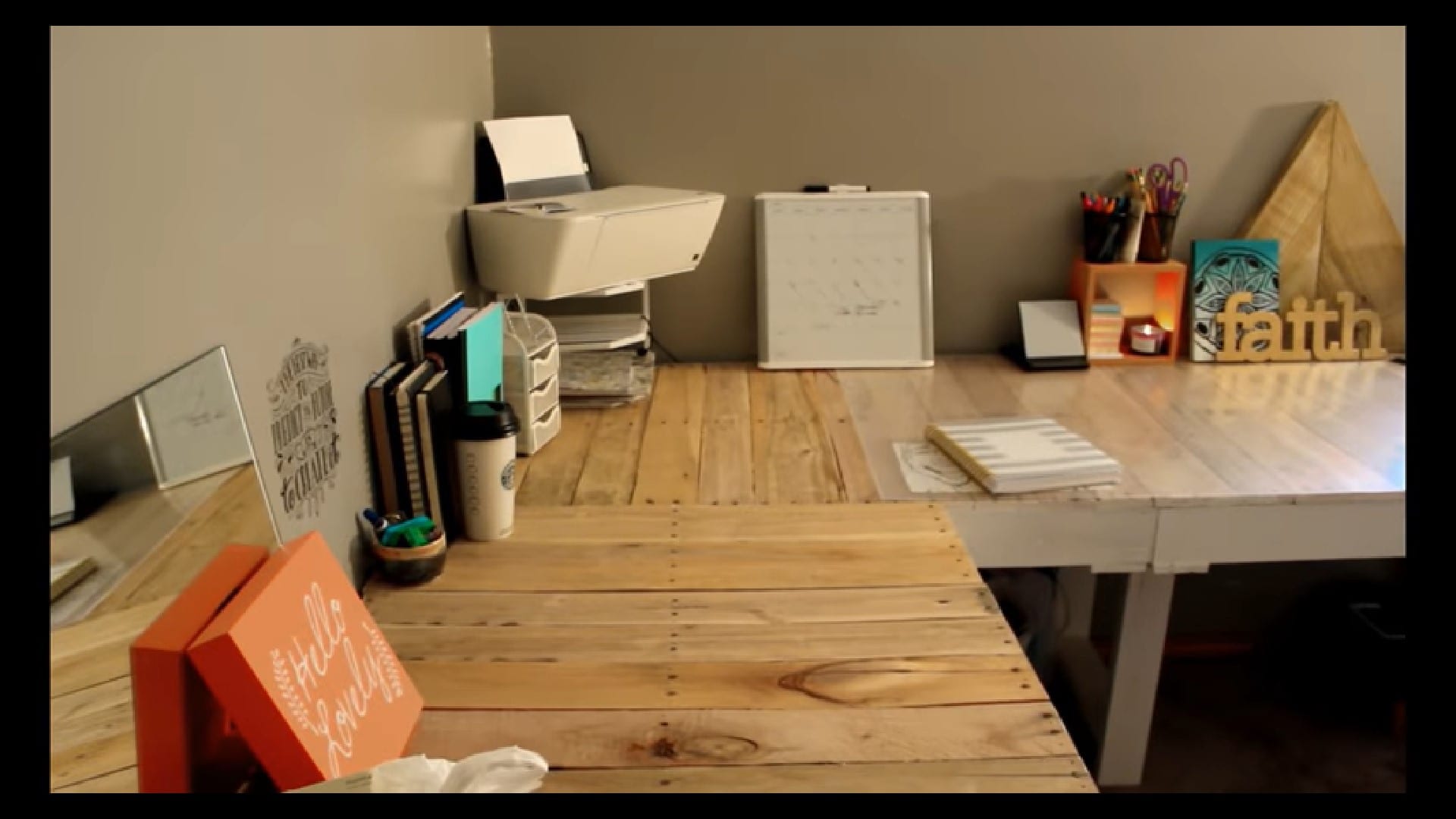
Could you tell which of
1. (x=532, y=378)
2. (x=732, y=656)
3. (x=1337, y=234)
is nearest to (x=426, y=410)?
(x=532, y=378)

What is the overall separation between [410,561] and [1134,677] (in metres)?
1.36

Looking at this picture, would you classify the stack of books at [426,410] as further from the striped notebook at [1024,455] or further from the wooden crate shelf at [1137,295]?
the wooden crate shelf at [1137,295]

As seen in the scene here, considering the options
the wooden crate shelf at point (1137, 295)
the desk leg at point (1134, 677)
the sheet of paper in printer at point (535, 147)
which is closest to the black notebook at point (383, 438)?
the sheet of paper in printer at point (535, 147)

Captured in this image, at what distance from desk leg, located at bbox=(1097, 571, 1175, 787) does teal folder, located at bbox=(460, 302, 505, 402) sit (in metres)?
1.14

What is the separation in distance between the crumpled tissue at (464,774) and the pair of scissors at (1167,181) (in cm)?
198

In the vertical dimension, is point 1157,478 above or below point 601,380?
below

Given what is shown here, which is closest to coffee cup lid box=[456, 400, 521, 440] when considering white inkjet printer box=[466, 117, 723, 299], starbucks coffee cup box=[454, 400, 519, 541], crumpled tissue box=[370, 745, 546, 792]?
starbucks coffee cup box=[454, 400, 519, 541]

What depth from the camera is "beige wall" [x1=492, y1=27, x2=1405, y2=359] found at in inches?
94.1

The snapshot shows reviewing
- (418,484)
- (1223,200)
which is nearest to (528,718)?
(418,484)

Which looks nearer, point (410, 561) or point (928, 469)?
point (410, 561)

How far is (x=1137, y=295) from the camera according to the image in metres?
2.54

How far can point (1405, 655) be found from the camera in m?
2.50

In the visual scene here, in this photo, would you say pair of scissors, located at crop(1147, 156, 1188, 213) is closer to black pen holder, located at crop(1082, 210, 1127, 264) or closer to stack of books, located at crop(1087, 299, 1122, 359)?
black pen holder, located at crop(1082, 210, 1127, 264)

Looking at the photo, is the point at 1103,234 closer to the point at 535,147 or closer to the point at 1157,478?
the point at 1157,478
